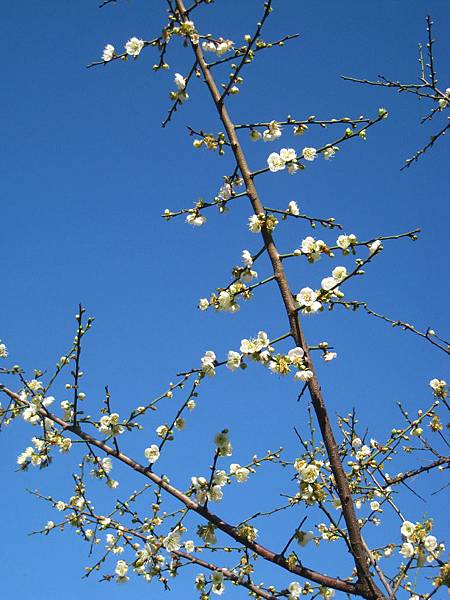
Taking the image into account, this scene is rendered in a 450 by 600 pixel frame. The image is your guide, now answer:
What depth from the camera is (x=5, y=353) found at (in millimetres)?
4922

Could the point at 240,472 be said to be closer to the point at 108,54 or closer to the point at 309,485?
the point at 309,485

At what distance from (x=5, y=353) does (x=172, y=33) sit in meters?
3.17

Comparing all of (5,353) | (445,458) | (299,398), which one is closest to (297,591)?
(299,398)

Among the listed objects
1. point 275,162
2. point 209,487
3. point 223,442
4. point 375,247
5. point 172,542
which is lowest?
point 172,542

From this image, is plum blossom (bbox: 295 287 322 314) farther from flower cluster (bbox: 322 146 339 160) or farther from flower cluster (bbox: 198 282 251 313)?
flower cluster (bbox: 322 146 339 160)

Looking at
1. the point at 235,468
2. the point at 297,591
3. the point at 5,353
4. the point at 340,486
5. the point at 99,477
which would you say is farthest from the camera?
the point at 5,353

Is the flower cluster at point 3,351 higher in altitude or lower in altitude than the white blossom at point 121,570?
higher

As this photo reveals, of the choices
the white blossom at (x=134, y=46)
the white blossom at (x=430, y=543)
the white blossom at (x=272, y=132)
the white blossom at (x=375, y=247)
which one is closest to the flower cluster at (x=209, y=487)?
the white blossom at (x=430, y=543)

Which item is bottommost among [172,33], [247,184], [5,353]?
[5,353]

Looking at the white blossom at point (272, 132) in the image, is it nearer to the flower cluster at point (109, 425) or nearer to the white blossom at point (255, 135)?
the white blossom at point (255, 135)

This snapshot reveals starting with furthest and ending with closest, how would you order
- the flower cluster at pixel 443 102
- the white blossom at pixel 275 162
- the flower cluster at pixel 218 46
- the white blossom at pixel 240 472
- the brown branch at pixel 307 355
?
1. the flower cluster at pixel 443 102
2. the flower cluster at pixel 218 46
3. the white blossom at pixel 275 162
4. the white blossom at pixel 240 472
5. the brown branch at pixel 307 355

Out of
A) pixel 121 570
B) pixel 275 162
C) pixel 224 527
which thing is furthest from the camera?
pixel 121 570

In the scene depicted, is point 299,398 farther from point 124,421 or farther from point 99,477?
point 99,477

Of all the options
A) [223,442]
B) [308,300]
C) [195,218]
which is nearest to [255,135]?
[195,218]
